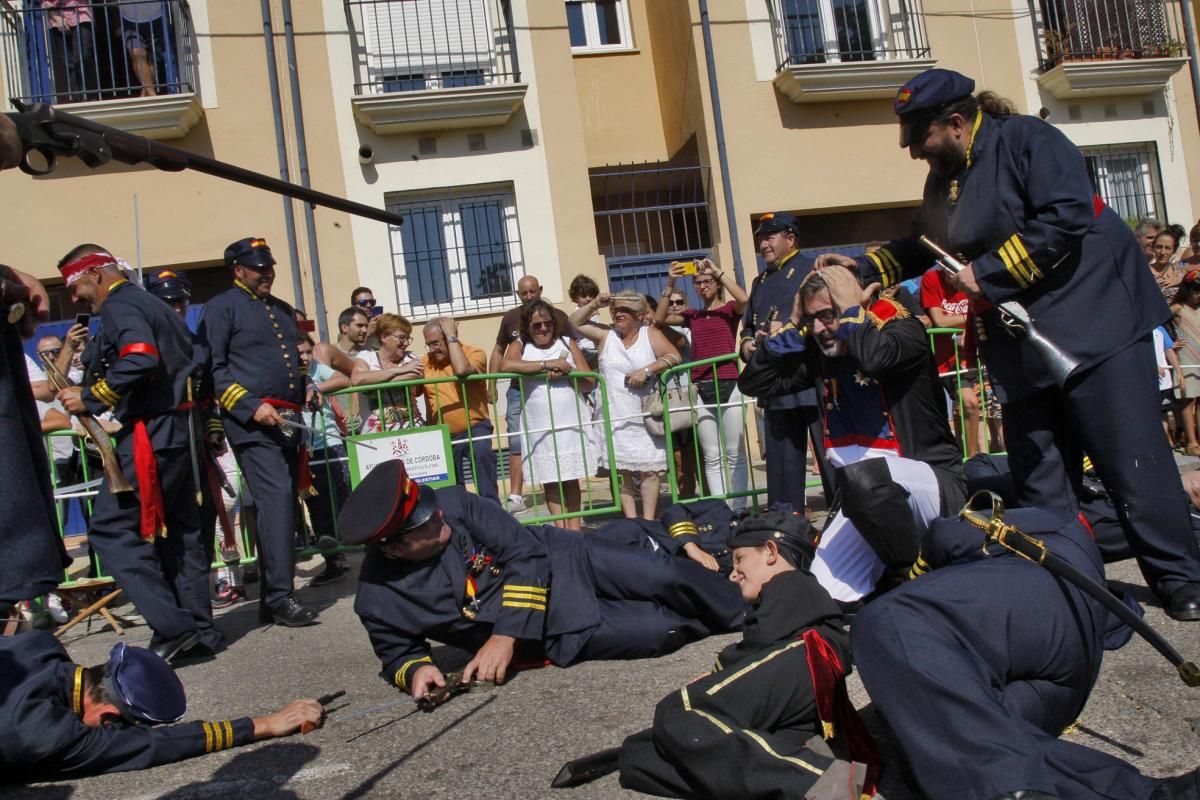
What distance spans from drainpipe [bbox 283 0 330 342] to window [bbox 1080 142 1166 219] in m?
9.56

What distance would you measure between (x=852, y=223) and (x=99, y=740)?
11.8m

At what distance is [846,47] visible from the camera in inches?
531

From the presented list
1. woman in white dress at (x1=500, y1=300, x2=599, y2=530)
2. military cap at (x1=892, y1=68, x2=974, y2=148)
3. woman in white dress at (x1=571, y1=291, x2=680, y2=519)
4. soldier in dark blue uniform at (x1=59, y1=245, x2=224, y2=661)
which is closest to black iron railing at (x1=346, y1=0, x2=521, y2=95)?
woman in white dress at (x1=571, y1=291, x2=680, y2=519)

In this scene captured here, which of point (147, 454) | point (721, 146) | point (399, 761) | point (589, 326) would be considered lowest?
point (399, 761)

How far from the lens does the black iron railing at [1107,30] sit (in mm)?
13836

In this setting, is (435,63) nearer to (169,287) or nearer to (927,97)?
(169,287)

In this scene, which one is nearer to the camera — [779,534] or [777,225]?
[779,534]

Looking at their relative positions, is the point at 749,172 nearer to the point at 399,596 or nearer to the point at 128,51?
the point at 128,51

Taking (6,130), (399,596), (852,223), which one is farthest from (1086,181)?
(852,223)

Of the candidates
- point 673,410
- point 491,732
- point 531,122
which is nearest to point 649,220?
point 531,122

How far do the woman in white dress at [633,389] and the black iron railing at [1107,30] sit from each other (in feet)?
28.6

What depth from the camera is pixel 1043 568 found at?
273 cm

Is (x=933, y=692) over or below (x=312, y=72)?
below

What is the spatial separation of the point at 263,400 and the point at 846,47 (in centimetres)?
987
